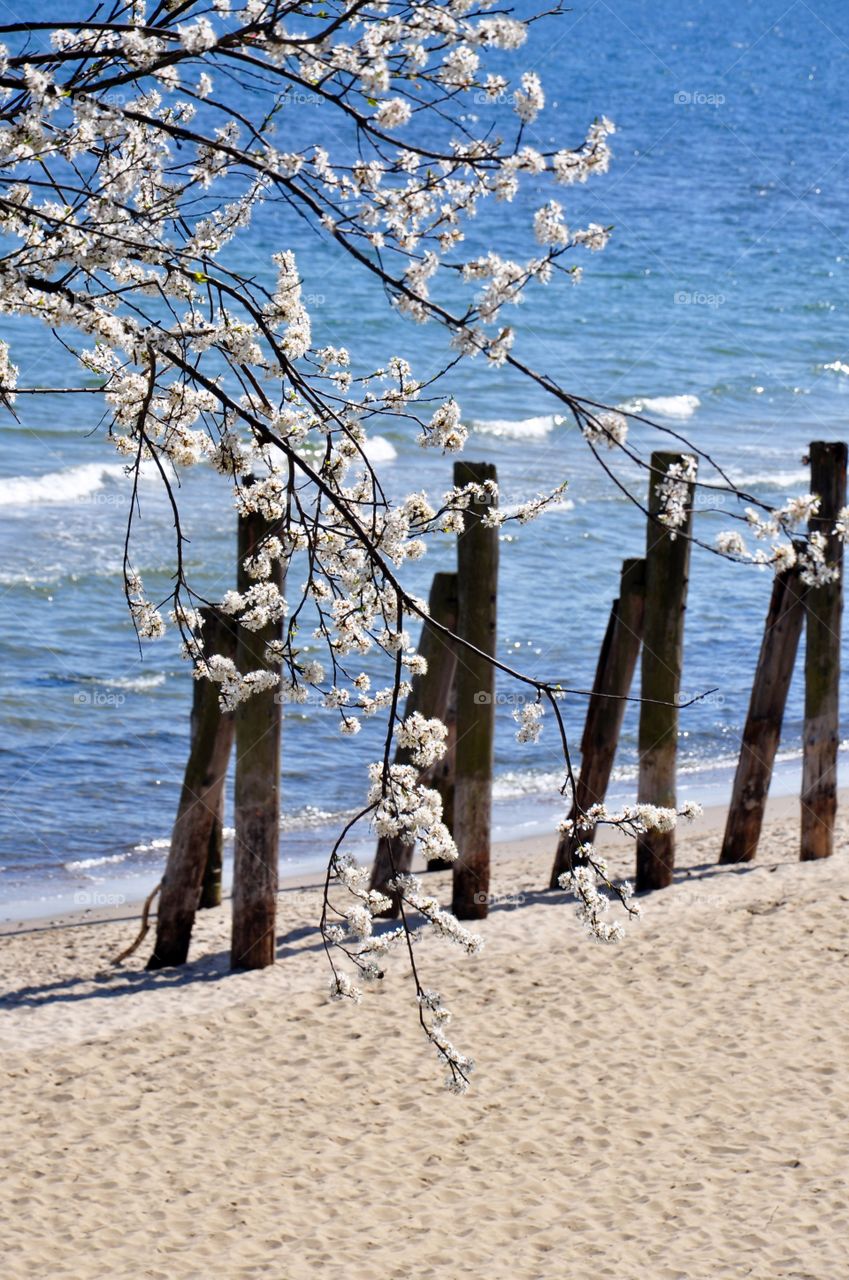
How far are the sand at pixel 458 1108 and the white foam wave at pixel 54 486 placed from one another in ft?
39.2

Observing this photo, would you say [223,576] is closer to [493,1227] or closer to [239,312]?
[239,312]

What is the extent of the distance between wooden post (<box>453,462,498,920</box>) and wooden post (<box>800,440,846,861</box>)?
198 cm

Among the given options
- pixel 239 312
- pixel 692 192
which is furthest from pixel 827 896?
pixel 692 192

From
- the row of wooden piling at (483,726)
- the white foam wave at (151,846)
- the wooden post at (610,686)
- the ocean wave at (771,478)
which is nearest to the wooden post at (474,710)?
the row of wooden piling at (483,726)

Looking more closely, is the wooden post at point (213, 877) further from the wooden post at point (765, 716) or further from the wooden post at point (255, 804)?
the wooden post at point (765, 716)

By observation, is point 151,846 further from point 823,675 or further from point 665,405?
point 665,405

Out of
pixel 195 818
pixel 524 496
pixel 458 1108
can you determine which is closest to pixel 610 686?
pixel 195 818

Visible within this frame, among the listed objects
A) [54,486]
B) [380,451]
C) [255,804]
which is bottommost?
[255,804]

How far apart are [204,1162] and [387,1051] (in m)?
1.20

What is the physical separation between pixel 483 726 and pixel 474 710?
117mm

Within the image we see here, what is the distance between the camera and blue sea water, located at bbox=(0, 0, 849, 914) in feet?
39.4

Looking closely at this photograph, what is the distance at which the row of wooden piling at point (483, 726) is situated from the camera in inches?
328

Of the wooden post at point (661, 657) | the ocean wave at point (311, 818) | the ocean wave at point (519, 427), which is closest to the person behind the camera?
the wooden post at point (661, 657)

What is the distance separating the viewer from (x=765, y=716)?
32.1 feet
